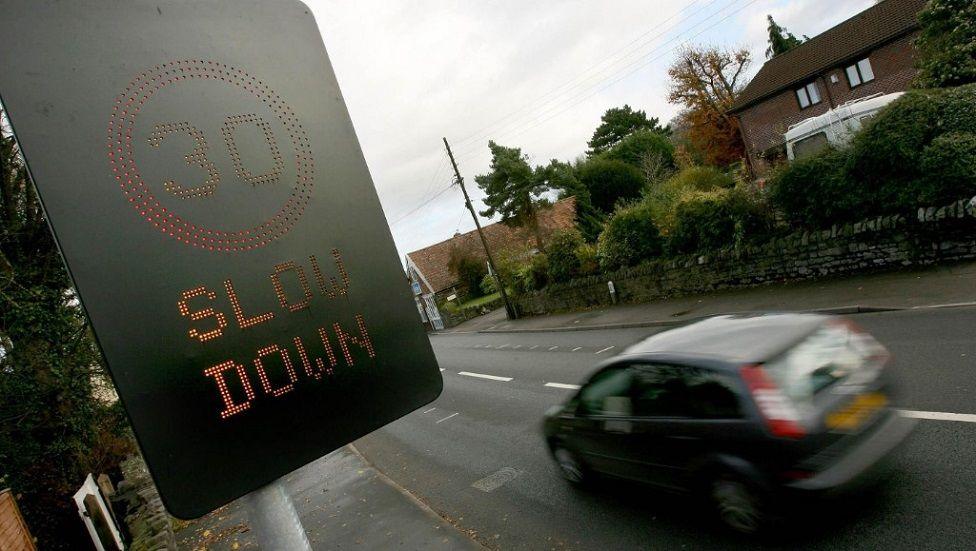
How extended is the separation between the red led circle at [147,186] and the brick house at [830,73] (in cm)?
2865

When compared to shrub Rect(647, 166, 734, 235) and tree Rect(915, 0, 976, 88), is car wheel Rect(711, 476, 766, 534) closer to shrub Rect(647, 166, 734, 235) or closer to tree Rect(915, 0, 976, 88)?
shrub Rect(647, 166, 734, 235)

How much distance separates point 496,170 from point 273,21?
122ft

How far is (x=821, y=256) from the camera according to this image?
13.8 m

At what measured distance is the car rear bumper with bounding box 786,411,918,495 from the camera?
13.9 feet

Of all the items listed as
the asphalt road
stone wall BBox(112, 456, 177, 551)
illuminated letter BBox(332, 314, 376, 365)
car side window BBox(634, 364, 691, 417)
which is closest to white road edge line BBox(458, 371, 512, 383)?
the asphalt road

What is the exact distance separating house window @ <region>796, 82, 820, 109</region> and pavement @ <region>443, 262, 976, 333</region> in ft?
75.1

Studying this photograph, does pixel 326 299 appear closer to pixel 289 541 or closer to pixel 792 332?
pixel 289 541

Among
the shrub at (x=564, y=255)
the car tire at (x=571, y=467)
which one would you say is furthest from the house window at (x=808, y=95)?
the car tire at (x=571, y=467)

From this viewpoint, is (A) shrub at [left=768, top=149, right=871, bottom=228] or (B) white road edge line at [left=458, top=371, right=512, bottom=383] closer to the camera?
(A) shrub at [left=768, top=149, right=871, bottom=228]

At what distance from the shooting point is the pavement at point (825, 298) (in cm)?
999

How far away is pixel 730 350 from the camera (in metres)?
4.88

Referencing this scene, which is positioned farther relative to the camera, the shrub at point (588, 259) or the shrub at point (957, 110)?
the shrub at point (588, 259)

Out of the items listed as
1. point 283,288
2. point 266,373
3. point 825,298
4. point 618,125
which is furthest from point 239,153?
point 618,125

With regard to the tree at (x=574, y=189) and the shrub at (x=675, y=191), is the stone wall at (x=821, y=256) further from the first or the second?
the tree at (x=574, y=189)
